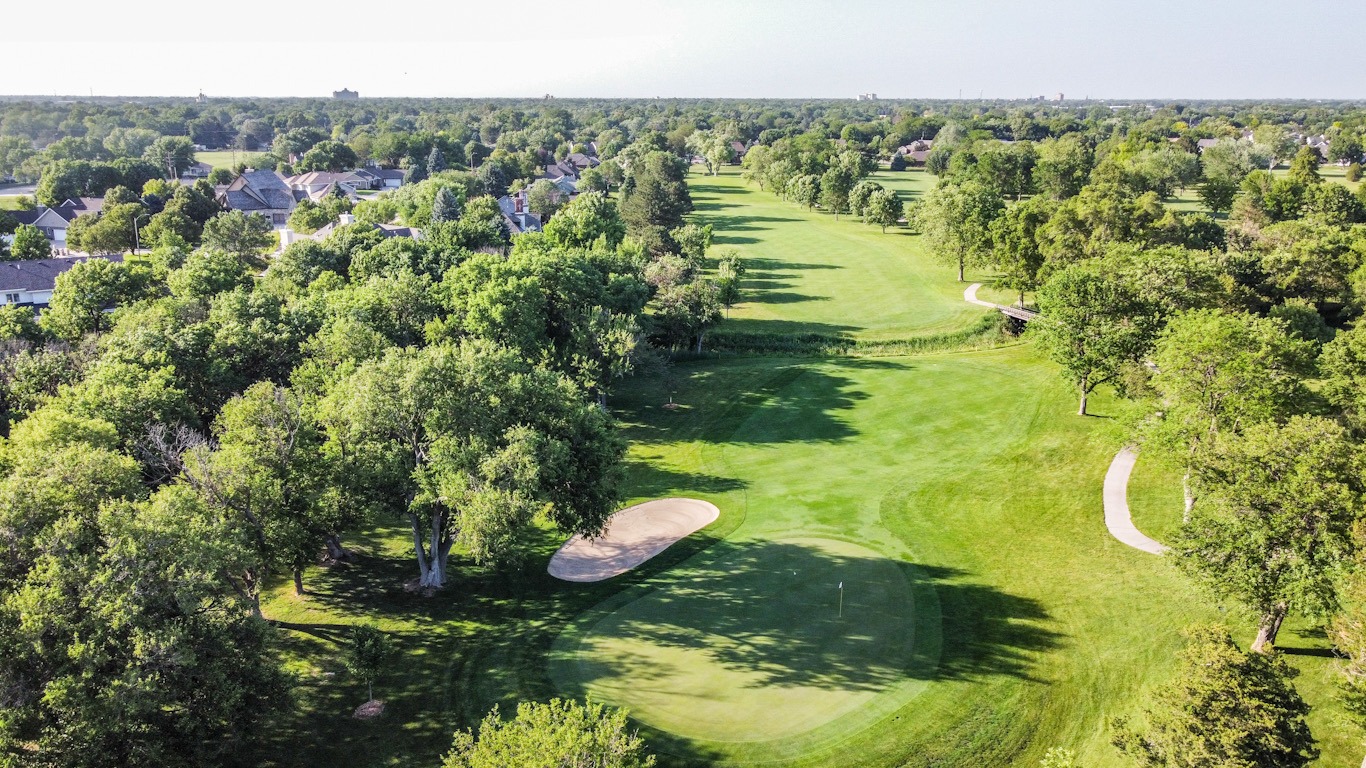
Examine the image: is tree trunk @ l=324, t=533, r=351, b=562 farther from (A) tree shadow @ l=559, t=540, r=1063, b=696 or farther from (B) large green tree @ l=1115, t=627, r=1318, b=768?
(B) large green tree @ l=1115, t=627, r=1318, b=768

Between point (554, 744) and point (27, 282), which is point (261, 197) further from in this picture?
point (554, 744)

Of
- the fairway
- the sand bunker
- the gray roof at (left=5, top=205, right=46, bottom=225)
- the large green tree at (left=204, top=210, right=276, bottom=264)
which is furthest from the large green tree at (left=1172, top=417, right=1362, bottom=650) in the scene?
the gray roof at (left=5, top=205, right=46, bottom=225)

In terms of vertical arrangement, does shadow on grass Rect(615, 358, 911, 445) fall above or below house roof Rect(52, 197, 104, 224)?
below

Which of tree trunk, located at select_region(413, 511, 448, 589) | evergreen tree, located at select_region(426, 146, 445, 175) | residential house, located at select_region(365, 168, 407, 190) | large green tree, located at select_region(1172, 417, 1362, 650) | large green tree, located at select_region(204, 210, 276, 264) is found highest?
evergreen tree, located at select_region(426, 146, 445, 175)

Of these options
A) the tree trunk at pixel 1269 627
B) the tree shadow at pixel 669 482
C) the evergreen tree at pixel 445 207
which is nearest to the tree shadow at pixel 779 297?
the evergreen tree at pixel 445 207

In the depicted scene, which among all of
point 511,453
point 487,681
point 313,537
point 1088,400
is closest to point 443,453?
point 511,453
